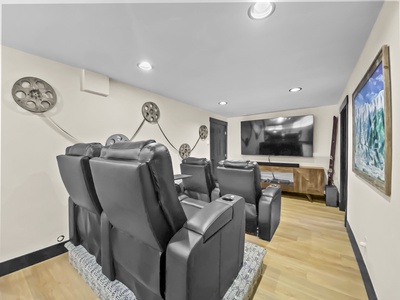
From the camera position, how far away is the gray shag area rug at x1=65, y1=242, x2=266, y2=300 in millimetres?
1194

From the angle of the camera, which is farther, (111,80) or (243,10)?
(111,80)

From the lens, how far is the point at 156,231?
2.83ft

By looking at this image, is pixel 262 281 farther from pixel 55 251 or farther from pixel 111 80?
pixel 111 80

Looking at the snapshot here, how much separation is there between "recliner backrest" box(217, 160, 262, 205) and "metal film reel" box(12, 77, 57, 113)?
6.94 ft

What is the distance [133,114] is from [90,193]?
1.76 metres

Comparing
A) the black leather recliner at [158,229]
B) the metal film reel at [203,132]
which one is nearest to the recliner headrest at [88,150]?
the black leather recliner at [158,229]

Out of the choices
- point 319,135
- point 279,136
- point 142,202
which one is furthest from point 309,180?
point 142,202

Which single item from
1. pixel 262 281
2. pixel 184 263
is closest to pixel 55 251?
pixel 184 263

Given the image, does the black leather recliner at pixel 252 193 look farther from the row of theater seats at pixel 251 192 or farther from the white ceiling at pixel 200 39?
the white ceiling at pixel 200 39

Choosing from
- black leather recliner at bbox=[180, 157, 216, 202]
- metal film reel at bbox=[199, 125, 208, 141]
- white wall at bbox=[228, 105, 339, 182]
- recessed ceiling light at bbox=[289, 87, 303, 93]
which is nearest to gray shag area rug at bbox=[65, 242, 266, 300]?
black leather recliner at bbox=[180, 157, 216, 202]

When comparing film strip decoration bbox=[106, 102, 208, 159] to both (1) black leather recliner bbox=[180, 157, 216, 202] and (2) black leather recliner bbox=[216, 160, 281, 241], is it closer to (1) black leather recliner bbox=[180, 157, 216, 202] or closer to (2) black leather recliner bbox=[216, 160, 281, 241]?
(1) black leather recliner bbox=[180, 157, 216, 202]

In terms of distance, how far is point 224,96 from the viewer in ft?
10.6

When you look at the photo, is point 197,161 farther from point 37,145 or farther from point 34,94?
point 34,94

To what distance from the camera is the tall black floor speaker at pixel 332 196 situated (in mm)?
3316
